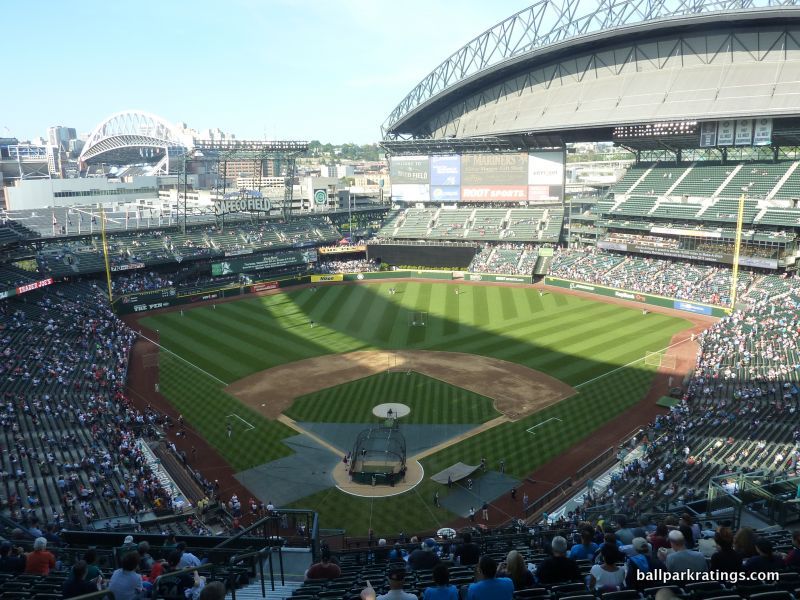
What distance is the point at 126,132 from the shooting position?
16825cm

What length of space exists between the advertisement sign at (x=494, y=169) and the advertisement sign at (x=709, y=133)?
21.1 meters

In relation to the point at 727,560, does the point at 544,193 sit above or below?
above

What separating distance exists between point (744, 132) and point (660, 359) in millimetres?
32733

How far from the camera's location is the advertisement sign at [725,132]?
60003mm

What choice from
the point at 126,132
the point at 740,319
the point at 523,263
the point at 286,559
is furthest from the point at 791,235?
the point at 126,132

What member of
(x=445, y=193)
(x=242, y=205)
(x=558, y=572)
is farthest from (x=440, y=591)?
(x=445, y=193)

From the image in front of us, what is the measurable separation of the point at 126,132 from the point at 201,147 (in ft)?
382

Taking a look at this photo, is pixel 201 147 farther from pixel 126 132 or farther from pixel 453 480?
pixel 126 132

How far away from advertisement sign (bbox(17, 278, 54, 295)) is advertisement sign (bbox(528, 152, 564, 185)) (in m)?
55.7

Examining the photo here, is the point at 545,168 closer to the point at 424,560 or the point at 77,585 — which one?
the point at 424,560

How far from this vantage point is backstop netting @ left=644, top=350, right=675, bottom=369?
130ft

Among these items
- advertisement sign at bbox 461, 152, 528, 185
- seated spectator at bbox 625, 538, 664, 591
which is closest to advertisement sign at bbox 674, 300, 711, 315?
advertisement sign at bbox 461, 152, 528, 185

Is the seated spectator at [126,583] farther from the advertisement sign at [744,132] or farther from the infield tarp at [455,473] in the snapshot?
the advertisement sign at [744,132]

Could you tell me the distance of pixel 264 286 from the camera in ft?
224
